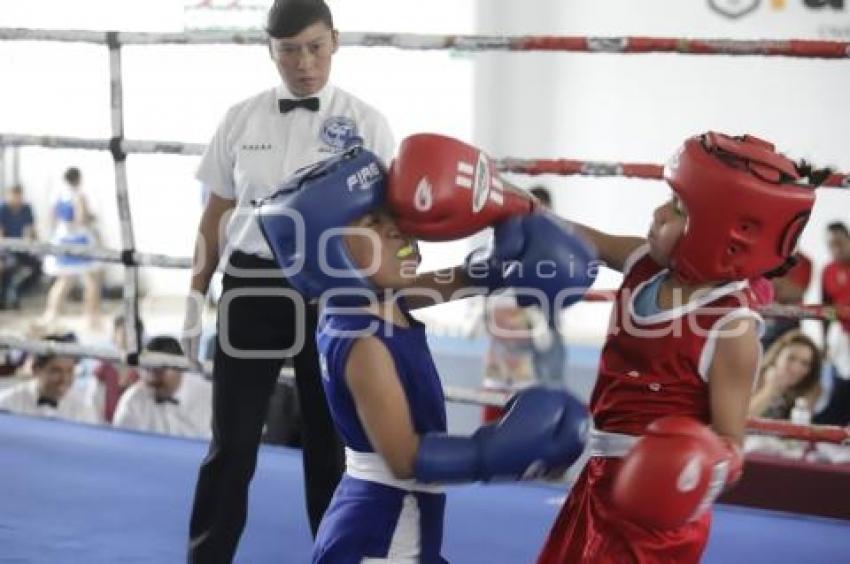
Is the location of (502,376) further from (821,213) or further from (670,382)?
(670,382)

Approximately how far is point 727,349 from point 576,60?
20.3 feet

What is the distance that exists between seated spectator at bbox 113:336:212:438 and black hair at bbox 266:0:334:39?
179 cm

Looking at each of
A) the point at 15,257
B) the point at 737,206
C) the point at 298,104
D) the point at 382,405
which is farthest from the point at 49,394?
the point at 15,257

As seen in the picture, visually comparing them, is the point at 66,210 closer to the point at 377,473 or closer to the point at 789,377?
the point at 789,377

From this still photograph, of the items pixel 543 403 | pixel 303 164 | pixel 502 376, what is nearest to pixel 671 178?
pixel 543 403

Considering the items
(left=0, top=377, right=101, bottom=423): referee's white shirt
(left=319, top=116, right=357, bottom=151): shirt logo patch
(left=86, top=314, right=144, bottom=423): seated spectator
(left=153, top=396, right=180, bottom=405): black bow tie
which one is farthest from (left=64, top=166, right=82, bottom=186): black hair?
(left=319, top=116, right=357, bottom=151): shirt logo patch

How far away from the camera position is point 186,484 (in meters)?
2.98

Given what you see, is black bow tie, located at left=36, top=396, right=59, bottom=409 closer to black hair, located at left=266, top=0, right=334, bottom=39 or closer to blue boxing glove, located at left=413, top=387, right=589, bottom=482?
black hair, located at left=266, top=0, right=334, bottom=39

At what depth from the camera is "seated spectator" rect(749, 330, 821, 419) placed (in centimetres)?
378

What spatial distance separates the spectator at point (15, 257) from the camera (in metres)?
8.39

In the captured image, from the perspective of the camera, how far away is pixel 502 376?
220 inches

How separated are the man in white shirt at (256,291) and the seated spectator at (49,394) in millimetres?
1694

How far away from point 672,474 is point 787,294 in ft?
9.70

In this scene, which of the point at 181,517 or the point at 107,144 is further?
the point at 107,144
